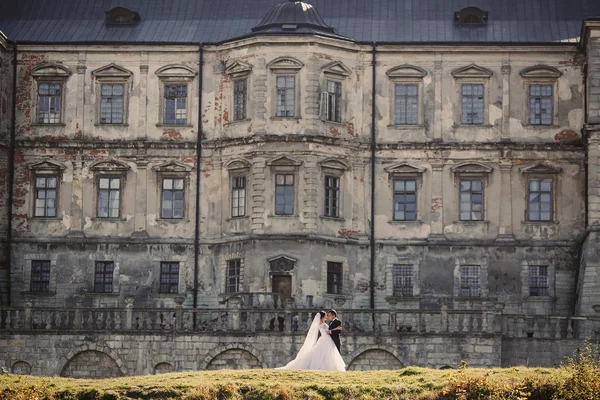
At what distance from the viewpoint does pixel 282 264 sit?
67.8 m

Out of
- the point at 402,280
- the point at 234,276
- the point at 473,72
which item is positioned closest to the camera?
the point at 234,276

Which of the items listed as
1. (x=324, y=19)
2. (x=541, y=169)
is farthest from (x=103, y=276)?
(x=541, y=169)

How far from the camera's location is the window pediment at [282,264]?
2665 inches

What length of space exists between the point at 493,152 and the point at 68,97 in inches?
668

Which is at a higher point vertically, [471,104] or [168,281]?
[471,104]

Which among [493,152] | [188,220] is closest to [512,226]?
[493,152]

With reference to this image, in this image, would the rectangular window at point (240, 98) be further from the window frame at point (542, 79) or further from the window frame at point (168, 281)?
the window frame at point (542, 79)

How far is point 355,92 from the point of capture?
2783 inches

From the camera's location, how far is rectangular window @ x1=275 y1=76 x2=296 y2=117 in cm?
6938

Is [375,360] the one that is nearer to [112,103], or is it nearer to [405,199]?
[405,199]

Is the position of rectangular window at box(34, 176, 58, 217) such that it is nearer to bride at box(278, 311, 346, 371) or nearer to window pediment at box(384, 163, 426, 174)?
window pediment at box(384, 163, 426, 174)

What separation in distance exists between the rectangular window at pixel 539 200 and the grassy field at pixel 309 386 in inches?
811

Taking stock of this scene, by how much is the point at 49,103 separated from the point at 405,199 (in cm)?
1466

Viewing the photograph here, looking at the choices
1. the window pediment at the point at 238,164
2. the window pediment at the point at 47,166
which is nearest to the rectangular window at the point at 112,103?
the window pediment at the point at 47,166
